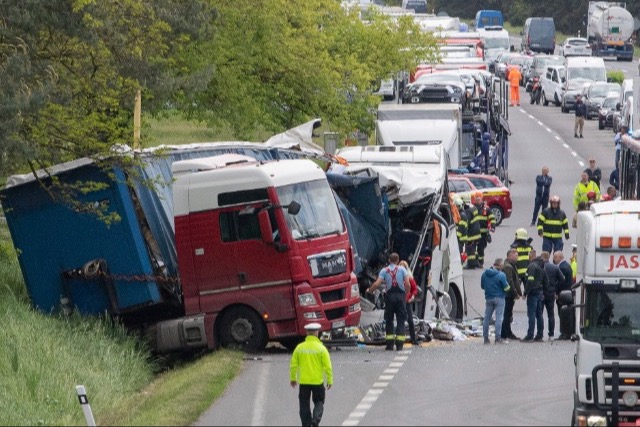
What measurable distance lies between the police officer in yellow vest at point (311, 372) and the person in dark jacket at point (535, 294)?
29.5ft

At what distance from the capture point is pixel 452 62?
65.6m

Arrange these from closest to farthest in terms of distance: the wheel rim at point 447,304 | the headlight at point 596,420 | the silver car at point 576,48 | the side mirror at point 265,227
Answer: the headlight at point 596,420 → the side mirror at point 265,227 → the wheel rim at point 447,304 → the silver car at point 576,48

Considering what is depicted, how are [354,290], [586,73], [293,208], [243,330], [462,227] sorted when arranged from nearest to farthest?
[293,208] < [243,330] < [354,290] < [462,227] < [586,73]

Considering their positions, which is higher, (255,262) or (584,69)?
(255,262)

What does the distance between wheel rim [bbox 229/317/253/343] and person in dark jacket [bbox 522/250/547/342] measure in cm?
455

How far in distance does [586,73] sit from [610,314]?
2254 inches

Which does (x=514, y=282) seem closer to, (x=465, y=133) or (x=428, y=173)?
(x=428, y=173)

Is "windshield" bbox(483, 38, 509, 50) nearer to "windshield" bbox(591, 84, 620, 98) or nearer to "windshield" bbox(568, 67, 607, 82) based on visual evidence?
"windshield" bbox(568, 67, 607, 82)

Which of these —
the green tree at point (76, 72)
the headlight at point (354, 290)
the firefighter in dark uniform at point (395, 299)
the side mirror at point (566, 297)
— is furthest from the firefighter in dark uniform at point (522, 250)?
the side mirror at point (566, 297)

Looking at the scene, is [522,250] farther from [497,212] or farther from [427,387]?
[497,212]

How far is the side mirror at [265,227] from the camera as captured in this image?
23328mm

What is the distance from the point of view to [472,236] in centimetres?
3434

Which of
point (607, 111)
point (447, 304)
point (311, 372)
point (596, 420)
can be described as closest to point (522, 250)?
point (447, 304)

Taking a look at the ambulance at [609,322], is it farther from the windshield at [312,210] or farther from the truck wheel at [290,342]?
the truck wheel at [290,342]
